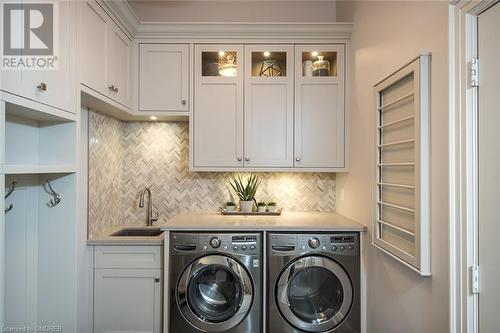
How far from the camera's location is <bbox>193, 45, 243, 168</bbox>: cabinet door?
243 centimetres

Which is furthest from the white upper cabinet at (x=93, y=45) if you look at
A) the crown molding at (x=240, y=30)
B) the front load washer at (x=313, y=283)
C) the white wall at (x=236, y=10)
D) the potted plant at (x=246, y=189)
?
the front load washer at (x=313, y=283)

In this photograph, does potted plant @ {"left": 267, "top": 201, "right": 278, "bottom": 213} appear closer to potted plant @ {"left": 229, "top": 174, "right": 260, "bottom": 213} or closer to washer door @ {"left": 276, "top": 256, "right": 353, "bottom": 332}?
potted plant @ {"left": 229, "top": 174, "right": 260, "bottom": 213}

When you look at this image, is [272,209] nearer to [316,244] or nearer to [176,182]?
[316,244]

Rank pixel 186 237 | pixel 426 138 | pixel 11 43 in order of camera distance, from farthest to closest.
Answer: pixel 186 237, pixel 426 138, pixel 11 43

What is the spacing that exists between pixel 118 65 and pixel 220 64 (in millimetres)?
827

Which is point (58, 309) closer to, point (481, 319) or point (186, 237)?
point (186, 237)

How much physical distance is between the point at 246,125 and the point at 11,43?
1585 mm

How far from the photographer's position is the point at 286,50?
7.96 ft

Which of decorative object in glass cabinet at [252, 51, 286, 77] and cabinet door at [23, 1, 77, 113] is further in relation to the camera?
decorative object in glass cabinet at [252, 51, 286, 77]

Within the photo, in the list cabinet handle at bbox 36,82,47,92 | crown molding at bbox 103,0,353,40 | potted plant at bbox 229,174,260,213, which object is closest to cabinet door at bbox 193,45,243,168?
crown molding at bbox 103,0,353,40

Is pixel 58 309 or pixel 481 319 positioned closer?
pixel 481 319

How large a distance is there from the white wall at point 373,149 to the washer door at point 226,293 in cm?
92

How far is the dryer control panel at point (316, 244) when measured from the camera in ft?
6.84

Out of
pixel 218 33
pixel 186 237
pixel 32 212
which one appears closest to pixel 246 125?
pixel 218 33
